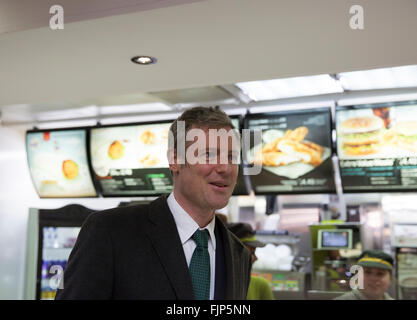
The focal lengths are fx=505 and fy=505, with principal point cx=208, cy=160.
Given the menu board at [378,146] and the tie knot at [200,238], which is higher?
the menu board at [378,146]

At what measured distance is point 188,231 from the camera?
1.39m

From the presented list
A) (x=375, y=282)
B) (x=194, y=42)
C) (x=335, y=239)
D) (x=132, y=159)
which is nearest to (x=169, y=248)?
(x=194, y=42)

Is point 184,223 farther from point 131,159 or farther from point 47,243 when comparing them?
point 47,243

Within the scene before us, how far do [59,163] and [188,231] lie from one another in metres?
4.09

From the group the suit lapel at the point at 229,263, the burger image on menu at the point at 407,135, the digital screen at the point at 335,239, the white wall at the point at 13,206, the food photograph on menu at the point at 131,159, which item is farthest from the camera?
the digital screen at the point at 335,239

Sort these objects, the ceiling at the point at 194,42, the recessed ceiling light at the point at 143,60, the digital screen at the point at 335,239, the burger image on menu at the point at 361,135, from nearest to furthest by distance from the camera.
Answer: the ceiling at the point at 194,42 → the recessed ceiling light at the point at 143,60 → the burger image on menu at the point at 361,135 → the digital screen at the point at 335,239

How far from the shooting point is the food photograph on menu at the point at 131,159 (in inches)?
190

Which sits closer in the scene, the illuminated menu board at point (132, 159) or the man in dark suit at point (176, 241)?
the man in dark suit at point (176, 241)

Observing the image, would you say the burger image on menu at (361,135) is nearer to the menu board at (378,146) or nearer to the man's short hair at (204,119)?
the menu board at (378,146)

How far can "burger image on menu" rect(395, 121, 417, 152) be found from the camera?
4055 millimetres

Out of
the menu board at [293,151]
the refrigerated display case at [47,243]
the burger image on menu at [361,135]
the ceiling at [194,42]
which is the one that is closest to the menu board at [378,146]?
the burger image on menu at [361,135]

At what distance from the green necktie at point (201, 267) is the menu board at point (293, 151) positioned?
3.09 m
